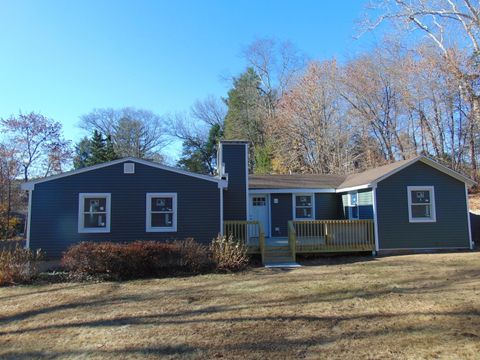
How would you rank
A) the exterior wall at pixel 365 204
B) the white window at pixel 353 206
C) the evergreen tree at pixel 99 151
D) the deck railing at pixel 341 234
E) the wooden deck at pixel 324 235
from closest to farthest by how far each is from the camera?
the wooden deck at pixel 324 235
the deck railing at pixel 341 234
the exterior wall at pixel 365 204
the white window at pixel 353 206
the evergreen tree at pixel 99 151

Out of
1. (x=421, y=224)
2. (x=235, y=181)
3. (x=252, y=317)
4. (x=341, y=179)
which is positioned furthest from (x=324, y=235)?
(x=252, y=317)

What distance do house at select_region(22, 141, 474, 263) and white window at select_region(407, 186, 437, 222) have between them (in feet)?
0.12

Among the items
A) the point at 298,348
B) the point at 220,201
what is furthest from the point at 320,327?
the point at 220,201

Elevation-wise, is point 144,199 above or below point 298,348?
above

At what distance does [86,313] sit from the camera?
22.7ft

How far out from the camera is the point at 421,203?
14.9 meters

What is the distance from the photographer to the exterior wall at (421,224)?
1460cm

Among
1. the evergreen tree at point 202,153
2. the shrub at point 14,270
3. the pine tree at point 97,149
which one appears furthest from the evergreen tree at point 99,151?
the shrub at point 14,270

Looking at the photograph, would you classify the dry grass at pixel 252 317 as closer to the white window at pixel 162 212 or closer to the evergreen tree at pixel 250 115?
the white window at pixel 162 212

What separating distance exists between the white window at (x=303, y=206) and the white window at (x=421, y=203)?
4.50m

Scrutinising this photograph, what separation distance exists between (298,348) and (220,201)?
918 cm

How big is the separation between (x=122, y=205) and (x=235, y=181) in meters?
4.91

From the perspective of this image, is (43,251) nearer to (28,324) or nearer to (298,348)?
(28,324)

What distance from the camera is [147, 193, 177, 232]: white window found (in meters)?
13.6
